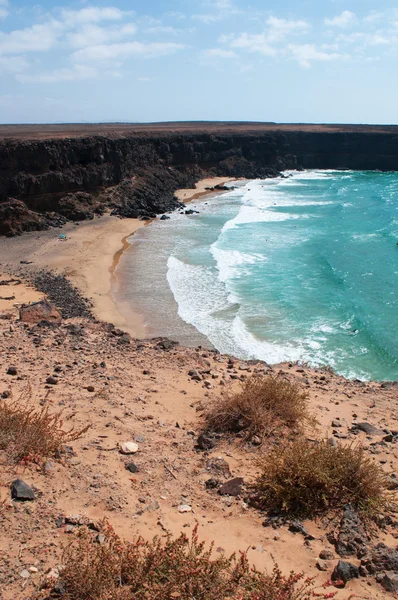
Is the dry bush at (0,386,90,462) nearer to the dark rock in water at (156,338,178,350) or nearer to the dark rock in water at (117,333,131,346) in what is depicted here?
the dark rock in water at (117,333,131,346)

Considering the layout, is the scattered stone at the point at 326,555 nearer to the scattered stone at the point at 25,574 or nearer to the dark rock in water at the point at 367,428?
the scattered stone at the point at 25,574

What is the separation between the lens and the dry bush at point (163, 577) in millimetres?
4492

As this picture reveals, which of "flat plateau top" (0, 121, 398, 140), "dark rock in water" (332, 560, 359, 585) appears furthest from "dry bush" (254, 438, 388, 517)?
"flat plateau top" (0, 121, 398, 140)

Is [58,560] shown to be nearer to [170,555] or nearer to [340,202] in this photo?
[170,555]

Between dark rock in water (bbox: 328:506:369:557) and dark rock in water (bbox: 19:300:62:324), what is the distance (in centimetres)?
1086

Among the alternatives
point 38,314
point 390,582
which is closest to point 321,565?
point 390,582

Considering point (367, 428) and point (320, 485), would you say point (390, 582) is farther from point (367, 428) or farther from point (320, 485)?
point (367, 428)

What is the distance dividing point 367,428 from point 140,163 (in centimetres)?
4597

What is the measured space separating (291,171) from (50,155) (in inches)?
1858

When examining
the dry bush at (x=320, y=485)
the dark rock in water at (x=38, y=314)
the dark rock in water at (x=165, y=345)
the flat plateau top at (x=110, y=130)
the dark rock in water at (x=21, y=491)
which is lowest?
the dark rock in water at (x=165, y=345)

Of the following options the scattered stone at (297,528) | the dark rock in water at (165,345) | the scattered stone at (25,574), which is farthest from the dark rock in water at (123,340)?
the scattered stone at (25,574)

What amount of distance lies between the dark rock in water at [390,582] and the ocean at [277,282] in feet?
34.8

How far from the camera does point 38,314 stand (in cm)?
1497

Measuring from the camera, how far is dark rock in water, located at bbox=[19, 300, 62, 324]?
14.8m
